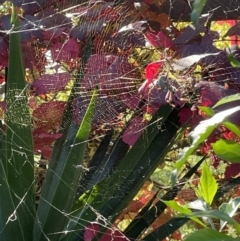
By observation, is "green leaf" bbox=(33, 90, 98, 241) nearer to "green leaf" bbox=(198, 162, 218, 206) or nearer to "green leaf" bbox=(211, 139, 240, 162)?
"green leaf" bbox=(198, 162, 218, 206)

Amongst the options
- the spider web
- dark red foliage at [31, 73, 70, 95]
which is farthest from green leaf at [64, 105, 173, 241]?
dark red foliage at [31, 73, 70, 95]

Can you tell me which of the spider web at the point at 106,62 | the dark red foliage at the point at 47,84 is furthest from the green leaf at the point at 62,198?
the dark red foliage at the point at 47,84

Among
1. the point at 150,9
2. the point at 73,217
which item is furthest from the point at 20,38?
the point at 73,217

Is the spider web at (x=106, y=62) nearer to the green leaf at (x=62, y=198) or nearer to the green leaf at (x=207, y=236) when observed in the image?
the green leaf at (x=62, y=198)

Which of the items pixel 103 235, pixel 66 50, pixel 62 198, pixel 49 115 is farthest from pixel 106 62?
pixel 103 235

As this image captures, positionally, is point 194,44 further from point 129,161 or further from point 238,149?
point 238,149

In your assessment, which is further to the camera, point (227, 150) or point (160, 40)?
point (160, 40)

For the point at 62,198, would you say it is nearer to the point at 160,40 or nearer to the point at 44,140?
the point at 44,140
